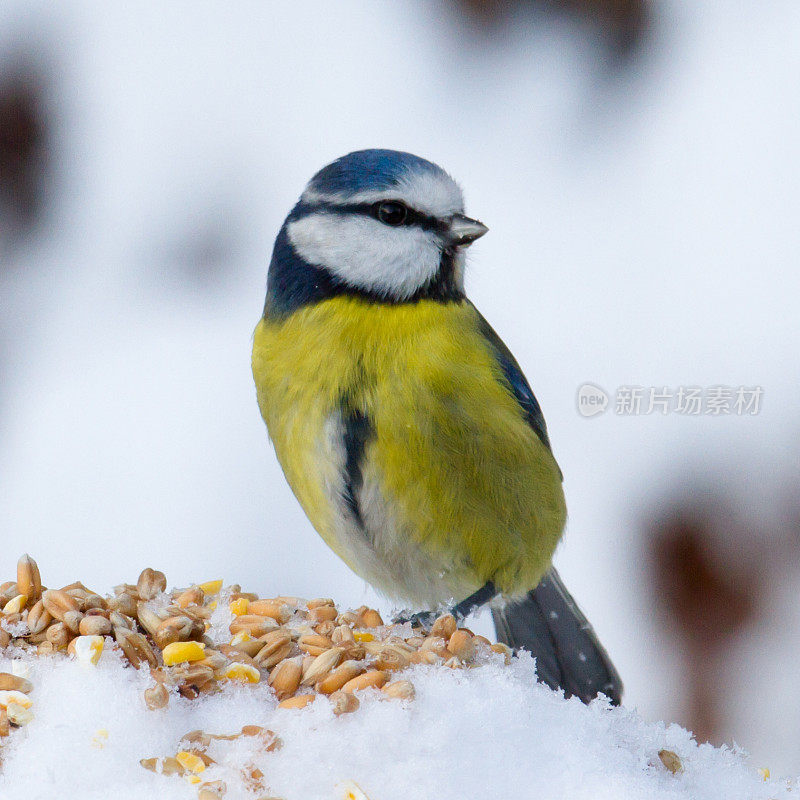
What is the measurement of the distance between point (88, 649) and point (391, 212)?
69 cm

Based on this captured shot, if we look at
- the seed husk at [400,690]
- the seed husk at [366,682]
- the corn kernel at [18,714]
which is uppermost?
the seed husk at [400,690]

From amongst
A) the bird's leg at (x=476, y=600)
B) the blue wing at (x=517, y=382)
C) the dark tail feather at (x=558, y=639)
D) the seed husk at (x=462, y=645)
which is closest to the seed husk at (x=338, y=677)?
the seed husk at (x=462, y=645)

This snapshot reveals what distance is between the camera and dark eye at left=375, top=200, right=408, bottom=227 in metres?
1.29

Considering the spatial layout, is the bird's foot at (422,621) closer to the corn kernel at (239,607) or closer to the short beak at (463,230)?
the corn kernel at (239,607)

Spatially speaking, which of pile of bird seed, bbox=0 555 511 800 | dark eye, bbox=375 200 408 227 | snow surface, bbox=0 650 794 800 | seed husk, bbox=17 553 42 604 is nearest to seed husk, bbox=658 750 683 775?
snow surface, bbox=0 650 794 800

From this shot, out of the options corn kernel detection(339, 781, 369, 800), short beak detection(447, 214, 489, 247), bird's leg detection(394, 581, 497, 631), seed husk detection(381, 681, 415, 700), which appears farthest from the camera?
bird's leg detection(394, 581, 497, 631)

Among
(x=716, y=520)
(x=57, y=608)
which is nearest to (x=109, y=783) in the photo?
(x=57, y=608)

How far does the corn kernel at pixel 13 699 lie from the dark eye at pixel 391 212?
746mm

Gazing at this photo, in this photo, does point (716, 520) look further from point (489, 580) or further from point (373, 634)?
point (489, 580)

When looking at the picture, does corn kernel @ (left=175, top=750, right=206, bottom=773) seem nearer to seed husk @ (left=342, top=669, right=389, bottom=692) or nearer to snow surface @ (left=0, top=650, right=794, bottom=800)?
snow surface @ (left=0, top=650, right=794, bottom=800)

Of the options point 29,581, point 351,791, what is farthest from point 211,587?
point 351,791

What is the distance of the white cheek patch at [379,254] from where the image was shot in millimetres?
1294

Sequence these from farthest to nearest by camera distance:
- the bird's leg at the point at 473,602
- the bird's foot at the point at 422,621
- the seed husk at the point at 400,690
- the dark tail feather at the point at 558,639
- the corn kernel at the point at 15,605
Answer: the dark tail feather at the point at 558,639, the bird's leg at the point at 473,602, the bird's foot at the point at 422,621, the corn kernel at the point at 15,605, the seed husk at the point at 400,690

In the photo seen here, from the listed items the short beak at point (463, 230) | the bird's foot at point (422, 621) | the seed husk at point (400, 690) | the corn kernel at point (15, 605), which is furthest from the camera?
the short beak at point (463, 230)
